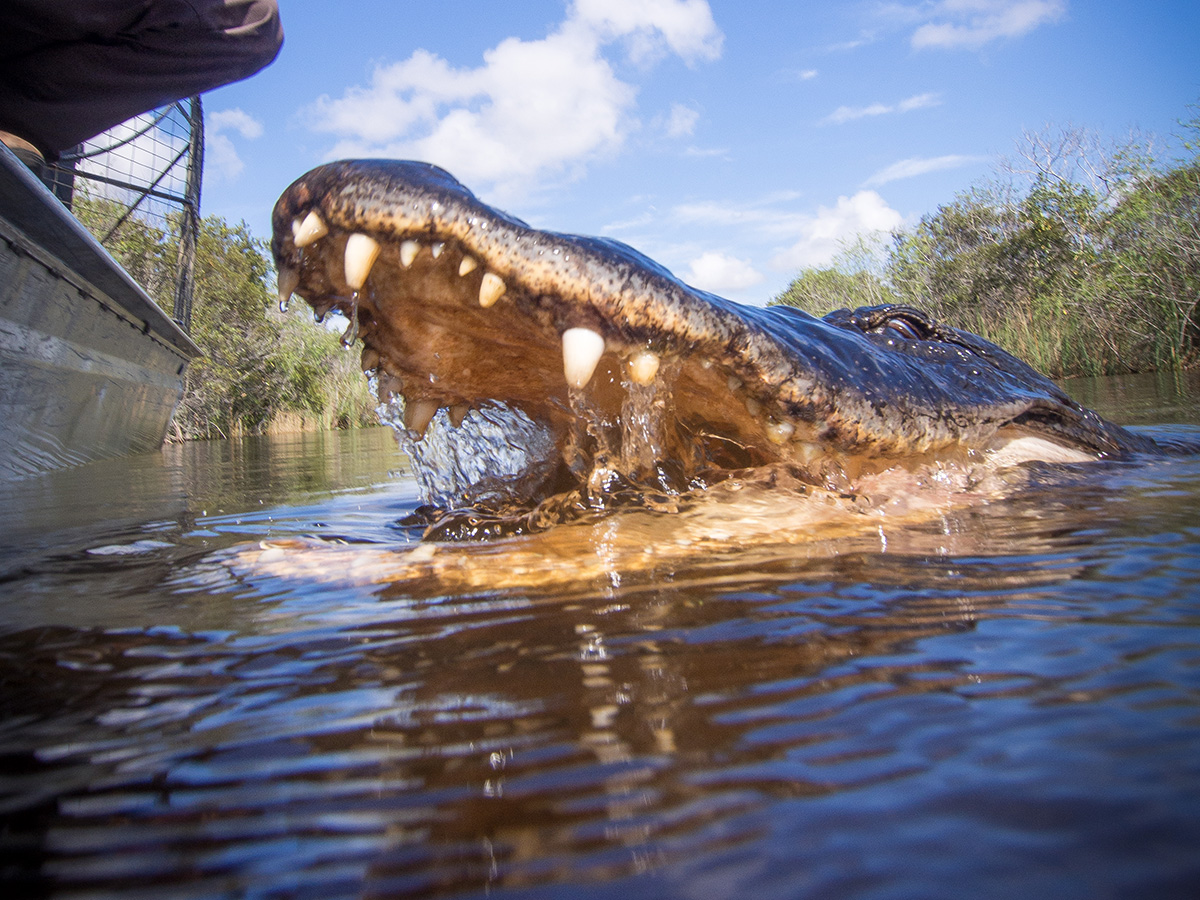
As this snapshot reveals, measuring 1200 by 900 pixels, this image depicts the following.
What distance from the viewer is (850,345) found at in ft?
7.62

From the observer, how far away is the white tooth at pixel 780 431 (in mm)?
2039

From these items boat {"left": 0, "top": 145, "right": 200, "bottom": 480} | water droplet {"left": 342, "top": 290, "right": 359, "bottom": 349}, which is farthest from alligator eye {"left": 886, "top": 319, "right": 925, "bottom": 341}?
boat {"left": 0, "top": 145, "right": 200, "bottom": 480}

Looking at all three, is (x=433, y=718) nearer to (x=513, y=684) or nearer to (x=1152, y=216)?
(x=513, y=684)

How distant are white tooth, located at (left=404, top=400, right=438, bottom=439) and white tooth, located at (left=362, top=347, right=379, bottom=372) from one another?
18 centimetres

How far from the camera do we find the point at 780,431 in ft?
6.74

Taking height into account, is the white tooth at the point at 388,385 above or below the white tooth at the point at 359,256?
below

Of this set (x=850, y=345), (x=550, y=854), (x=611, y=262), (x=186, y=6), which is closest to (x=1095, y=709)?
(x=550, y=854)

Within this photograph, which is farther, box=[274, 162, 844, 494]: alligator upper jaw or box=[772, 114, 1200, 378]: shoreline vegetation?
box=[772, 114, 1200, 378]: shoreline vegetation

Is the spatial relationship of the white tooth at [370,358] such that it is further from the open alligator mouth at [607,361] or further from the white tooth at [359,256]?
the white tooth at [359,256]

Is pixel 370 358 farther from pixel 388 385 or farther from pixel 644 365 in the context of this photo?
pixel 644 365

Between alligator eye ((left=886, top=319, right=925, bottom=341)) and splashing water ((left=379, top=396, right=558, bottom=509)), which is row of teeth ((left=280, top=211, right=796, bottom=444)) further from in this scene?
alligator eye ((left=886, top=319, right=925, bottom=341))

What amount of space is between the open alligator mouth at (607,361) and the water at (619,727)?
0.52 meters

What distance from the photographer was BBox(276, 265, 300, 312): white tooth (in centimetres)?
189

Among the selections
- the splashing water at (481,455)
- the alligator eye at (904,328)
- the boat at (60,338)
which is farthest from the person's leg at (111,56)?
the alligator eye at (904,328)
